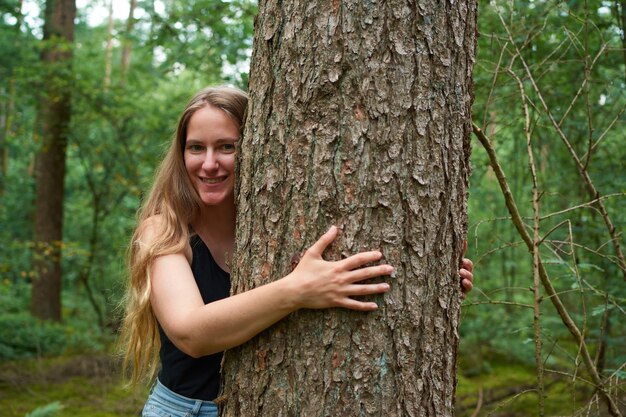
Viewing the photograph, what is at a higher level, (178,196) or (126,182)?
(126,182)

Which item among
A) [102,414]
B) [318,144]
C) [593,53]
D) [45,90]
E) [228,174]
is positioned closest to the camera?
[318,144]

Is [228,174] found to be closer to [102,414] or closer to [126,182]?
[102,414]

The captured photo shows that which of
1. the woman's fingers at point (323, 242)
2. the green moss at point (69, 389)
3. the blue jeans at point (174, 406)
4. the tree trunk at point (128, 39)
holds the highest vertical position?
the tree trunk at point (128, 39)

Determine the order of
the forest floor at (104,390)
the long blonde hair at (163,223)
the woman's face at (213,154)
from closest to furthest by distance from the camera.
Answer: the long blonde hair at (163,223)
the woman's face at (213,154)
the forest floor at (104,390)

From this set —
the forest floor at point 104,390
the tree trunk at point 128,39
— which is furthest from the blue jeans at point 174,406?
the tree trunk at point 128,39

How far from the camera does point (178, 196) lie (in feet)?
8.07

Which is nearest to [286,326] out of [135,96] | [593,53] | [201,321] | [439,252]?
[201,321]

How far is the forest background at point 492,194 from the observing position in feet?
10.3

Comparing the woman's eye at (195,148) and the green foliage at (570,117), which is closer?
the woman's eye at (195,148)

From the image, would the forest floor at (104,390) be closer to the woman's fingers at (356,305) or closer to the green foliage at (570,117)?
A: the green foliage at (570,117)

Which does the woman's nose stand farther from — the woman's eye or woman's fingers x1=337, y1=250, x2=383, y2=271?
woman's fingers x1=337, y1=250, x2=383, y2=271

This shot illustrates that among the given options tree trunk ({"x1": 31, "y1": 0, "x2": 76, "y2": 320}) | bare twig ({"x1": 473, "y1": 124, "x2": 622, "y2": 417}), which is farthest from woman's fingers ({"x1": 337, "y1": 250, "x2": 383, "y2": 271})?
tree trunk ({"x1": 31, "y1": 0, "x2": 76, "y2": 320})

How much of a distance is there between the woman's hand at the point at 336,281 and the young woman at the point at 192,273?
0.32 ft

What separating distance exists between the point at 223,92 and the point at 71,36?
892 cm
